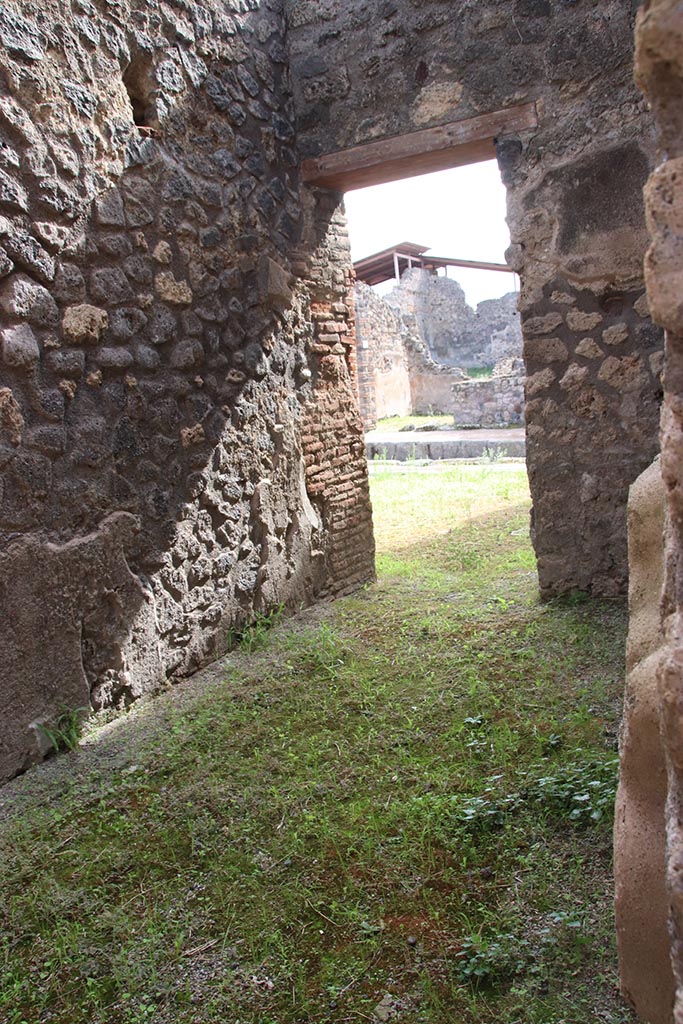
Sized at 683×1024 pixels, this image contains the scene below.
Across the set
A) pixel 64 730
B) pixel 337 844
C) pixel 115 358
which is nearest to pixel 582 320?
pixel 115 358

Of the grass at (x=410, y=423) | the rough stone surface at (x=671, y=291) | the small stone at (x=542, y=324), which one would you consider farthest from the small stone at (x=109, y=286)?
the grass at (x=410, y=423)

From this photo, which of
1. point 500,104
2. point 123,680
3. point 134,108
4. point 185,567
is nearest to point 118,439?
point 185,567

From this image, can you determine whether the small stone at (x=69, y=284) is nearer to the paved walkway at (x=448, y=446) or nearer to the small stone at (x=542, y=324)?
the small stone at (x=542, y=324)

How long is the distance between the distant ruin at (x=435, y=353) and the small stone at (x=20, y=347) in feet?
44.6

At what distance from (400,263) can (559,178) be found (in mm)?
25520

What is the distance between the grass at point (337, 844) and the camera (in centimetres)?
183

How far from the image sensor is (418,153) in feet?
13.9

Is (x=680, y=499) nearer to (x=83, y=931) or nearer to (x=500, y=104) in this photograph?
(x=83, y=931)

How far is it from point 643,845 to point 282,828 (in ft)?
4.94

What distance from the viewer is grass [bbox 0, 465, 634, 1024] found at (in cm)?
183

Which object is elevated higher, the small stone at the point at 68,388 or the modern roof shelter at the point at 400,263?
the modern roof shelter at the point at 400,263

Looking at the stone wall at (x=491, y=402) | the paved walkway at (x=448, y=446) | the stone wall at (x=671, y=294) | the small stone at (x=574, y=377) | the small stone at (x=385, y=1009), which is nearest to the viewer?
the stone wall at (x=671, y=294)

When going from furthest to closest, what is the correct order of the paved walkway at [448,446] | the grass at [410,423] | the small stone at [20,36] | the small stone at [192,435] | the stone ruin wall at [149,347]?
the grass at [410,423]
the paved walkway at [448,446]
the small stone at [192,435]
the stone ruin wall at [149,347]
the small stone at [20,36]

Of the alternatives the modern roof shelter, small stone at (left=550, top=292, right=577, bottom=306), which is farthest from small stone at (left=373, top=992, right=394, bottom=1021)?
the modern roof shelter
